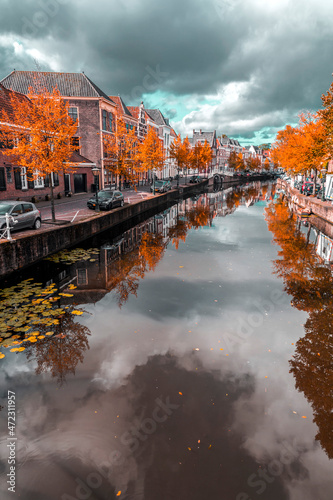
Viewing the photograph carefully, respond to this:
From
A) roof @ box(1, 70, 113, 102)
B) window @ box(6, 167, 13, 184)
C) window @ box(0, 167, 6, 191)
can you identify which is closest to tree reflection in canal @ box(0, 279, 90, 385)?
window @ box(0, 167, 6, 191)

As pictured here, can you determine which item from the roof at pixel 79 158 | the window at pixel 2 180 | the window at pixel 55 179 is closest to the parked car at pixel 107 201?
the window at pixel 2 180

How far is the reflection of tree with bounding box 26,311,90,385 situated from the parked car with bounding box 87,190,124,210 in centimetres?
1599

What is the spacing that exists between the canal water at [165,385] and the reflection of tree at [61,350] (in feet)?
0.14

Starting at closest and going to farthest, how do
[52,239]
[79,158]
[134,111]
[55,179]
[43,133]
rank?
[52,239] < [43,133] < [55,179] < [79,158] < [134,111]

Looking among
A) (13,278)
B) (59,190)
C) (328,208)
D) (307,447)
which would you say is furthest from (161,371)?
(59,190)

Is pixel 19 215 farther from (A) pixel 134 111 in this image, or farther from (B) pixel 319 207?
(A) pixel 134 111

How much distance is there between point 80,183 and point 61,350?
31719 mm

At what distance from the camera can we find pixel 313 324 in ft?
31.7

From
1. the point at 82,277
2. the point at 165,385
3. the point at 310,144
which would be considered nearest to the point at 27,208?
the point at 82,277

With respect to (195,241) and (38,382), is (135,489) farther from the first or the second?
(195,241)

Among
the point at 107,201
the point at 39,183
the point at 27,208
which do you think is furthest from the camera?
the point at 39,183

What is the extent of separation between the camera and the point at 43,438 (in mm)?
5336

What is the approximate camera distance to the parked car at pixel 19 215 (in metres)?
13.9

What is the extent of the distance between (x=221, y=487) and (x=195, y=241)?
56.0 ft
